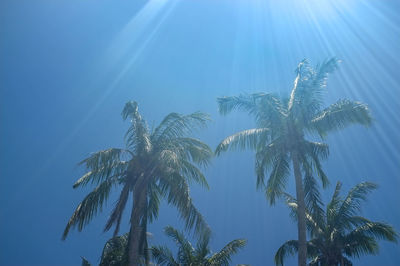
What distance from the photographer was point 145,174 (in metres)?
15.6

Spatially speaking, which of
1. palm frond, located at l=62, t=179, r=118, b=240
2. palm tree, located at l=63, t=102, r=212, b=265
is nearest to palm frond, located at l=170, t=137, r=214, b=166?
palm tree, located at l=63, t=102, r=212, b=265

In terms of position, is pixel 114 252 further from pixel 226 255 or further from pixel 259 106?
pixel 259 106

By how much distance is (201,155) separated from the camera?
659 inches

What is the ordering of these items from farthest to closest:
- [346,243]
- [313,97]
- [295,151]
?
[346,243] < [313,97] < [295,151]

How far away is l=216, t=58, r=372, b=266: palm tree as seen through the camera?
643 inches

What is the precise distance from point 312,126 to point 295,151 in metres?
1.52

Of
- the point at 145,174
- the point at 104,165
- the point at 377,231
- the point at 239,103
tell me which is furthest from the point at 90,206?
the point at 377,231

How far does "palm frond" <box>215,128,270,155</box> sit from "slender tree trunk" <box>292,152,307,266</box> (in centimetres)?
178

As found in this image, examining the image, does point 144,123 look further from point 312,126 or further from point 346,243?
point 346,243

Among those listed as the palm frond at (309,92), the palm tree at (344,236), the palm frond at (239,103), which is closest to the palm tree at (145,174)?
the palm frond at (239,103)

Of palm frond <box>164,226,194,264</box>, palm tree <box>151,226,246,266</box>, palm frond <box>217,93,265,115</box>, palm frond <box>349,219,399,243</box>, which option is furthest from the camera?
palm frond <box>164,226,194,264</box>

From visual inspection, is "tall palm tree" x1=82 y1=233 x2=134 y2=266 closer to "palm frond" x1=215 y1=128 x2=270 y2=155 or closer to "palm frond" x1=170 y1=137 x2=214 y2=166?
"palm frond" x1=170 y1=137 x2=214 y2=166

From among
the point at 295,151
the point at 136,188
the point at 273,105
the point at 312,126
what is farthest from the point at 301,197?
the point at 136,188

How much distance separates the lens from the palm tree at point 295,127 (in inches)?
643
